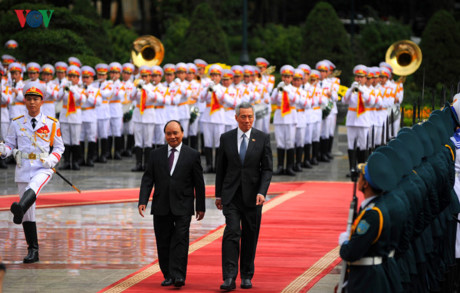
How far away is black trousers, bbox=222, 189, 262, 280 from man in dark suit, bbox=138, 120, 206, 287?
1.04 feet

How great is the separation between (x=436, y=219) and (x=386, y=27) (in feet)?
104

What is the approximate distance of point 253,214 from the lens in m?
10.3

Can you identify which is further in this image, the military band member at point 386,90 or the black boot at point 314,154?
the black boot at point 314,154

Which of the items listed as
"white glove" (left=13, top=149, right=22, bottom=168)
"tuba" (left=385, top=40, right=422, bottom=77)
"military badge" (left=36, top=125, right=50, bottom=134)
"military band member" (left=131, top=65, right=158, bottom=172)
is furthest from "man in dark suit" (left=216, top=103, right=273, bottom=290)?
"tuba" (left=385, top=40, right=422, bottom=77)

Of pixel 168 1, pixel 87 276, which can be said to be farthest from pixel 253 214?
pixel 168 1

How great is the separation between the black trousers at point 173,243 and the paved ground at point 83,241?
0.59 m

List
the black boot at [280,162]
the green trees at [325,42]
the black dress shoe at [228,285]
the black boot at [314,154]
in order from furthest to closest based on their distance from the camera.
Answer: the green trees at [325,42], the black boot at [314,154], the black boot at [280,162], the black dress shoe at [228,285]

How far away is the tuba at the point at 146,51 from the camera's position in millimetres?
25188

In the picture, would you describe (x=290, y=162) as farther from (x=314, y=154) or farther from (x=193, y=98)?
(x=193, y=98)

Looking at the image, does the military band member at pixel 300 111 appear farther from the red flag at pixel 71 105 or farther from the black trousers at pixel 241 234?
the black trousers at pixel 241 234

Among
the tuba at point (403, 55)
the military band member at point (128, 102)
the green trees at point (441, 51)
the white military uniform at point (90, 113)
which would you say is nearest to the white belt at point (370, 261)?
the white military uniform at point (90, 113)

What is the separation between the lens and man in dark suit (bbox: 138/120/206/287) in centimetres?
1014

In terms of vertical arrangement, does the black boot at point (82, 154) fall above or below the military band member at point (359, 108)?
below

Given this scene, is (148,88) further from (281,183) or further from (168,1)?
(168,1)
